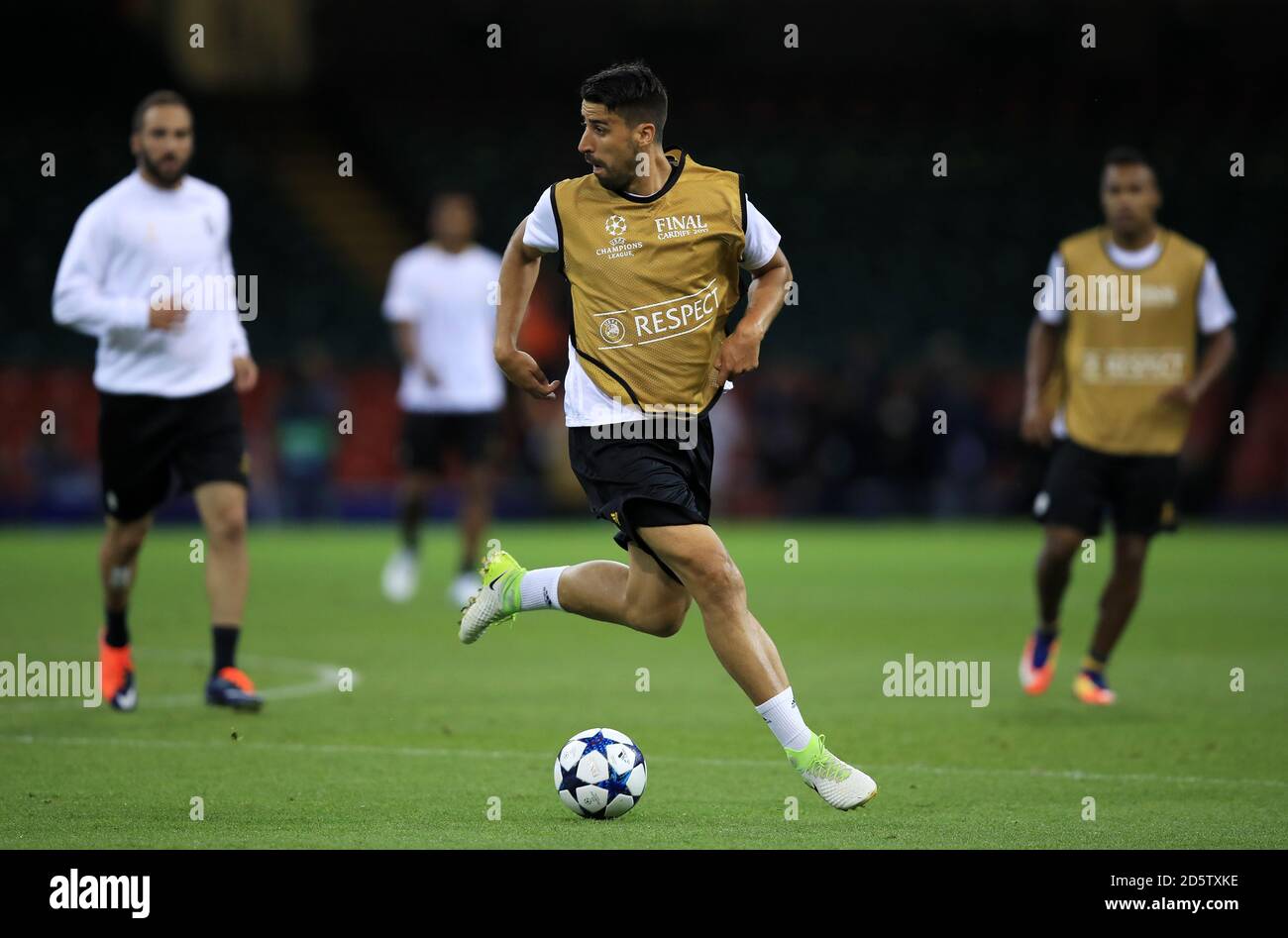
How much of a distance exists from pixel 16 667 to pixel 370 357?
62.9 ft

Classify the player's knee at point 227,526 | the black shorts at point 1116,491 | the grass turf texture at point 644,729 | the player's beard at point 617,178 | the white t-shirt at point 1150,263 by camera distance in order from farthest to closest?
1. the white t-shirt at point 1150,263
2. the black shorts at point 1116,491
3. the player's knee at point 227,526
4. the player's beard at point 617,178
5. the grass turf texture at point 644,729

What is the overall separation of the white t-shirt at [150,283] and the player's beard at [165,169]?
7 cm

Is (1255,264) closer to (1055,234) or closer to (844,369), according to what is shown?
(1055,234)

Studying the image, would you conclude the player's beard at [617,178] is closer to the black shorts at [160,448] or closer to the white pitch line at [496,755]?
the white pitch line at [496,755]

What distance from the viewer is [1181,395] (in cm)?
965

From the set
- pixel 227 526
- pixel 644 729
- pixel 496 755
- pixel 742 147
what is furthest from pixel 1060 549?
pixel 742 147

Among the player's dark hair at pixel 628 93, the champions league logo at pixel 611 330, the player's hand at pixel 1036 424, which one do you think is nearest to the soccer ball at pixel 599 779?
the champions league logo at pixel 611 330

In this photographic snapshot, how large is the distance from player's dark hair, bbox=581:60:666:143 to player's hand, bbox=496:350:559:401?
93 cm

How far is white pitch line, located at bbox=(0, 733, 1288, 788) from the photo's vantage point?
7500 millimetres

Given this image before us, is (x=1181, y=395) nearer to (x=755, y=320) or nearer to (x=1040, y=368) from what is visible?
(x=1040, y=368)

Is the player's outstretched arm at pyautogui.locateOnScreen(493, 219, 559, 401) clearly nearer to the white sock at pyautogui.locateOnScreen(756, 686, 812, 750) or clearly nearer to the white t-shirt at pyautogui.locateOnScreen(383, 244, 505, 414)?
the white sock at pyautogui.locateOnScreen(756, 686, 812, 750)

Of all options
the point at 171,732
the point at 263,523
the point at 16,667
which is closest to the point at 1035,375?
Result: the point at 171,732

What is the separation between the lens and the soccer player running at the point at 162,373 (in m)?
8.97

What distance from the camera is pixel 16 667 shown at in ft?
35.0
